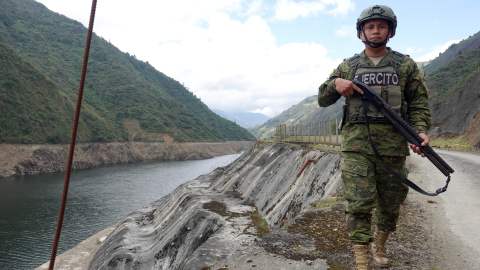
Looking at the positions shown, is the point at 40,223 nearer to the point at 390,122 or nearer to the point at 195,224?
the point at 195,224

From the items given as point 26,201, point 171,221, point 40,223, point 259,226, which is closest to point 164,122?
point 26,201

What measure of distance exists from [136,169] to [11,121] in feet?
97.6

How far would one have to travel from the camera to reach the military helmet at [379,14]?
3.30m

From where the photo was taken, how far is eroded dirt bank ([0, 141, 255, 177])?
209 feet

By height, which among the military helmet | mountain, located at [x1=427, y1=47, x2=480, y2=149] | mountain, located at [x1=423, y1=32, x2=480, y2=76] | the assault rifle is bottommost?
the assault rifle

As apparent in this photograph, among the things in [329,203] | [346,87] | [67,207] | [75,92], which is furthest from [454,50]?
[346,87]

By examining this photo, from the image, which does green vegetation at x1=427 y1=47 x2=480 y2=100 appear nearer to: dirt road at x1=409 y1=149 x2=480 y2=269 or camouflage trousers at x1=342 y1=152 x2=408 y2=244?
dirt road at x1=409 y1=149 x2=480 y2=269

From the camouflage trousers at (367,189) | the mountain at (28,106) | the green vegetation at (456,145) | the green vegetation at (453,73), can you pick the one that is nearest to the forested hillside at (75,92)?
the mountain at (28,106)

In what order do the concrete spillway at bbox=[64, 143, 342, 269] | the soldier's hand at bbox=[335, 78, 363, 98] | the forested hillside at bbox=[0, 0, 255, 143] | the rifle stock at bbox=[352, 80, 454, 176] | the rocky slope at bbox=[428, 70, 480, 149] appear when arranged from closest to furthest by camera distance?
the rifle stock at bbox=[352, 80, 454, 176]
the soldier's hand at bbox=[335, 78, 363, 98]
the concrete spillway at bbox=[64, 143, 342, 269]
the rocky slope at bbox=[428, 70, 480, 149]
the forested hillside at bbox=[0, 0, 255, 143]

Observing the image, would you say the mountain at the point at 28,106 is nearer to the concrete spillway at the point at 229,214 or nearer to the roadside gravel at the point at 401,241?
the concrete spillway at the point at 229,214

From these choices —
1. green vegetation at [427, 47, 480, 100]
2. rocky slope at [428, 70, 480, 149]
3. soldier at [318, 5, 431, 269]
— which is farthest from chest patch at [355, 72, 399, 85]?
green vegetation at [427, 47, 480, 100]

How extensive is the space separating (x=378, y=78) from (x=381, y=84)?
8 cm

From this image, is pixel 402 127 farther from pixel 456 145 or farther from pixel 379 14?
pixel 456 145

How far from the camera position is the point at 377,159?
10.7 ft
